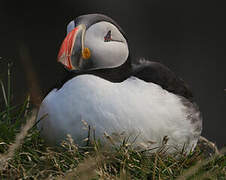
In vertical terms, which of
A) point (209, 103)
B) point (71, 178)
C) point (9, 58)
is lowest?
point (209, 103)

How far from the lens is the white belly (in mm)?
2270

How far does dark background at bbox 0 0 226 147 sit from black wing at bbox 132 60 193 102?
2565mm

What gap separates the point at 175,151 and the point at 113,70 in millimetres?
428

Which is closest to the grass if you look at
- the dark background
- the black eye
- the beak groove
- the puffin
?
the puffin

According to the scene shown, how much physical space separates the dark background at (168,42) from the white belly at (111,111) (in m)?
2.80

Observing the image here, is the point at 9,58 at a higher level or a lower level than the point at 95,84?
lower

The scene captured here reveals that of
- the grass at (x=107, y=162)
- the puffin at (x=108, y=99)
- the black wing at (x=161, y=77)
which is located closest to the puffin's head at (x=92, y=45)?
the puffin at (x=108, y=99)

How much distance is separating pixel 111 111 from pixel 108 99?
50 millimetres

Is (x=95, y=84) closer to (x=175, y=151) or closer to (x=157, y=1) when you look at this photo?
(x=175, y=151)

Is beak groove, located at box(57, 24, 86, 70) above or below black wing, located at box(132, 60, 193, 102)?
above

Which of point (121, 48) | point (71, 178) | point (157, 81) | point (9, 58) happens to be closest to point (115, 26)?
point (121, 48)

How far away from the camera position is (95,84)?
7.60 feet

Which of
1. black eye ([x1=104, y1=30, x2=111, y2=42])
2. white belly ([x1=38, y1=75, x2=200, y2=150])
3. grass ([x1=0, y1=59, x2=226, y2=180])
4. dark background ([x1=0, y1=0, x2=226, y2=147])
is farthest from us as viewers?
dark background ([x1=0, y1=0, x2=226, y2=147])

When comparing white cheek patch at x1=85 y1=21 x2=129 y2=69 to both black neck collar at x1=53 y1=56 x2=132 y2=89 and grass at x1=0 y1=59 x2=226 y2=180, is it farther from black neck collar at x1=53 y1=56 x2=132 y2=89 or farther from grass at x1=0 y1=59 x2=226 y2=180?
grass at x1=0 y1=59 x2=226 y2=180
